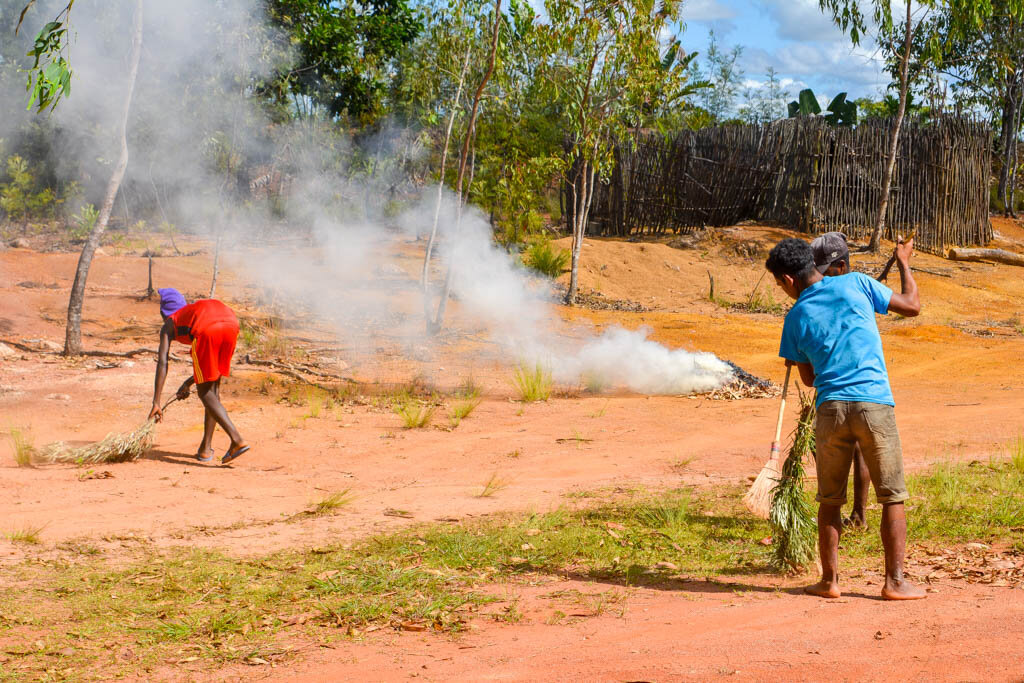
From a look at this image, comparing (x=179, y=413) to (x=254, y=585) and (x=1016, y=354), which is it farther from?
(x=1016, y=354)

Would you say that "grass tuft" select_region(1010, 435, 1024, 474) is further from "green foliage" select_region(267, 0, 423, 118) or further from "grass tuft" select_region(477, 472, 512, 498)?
"green foliage" select_region(267, 0, 423, 118)

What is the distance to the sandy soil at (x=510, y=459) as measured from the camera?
3.08 meters

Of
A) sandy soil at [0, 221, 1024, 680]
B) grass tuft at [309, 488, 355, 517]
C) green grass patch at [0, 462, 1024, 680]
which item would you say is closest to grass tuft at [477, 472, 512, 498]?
sandy soil at [0, 221, 1024, 680]

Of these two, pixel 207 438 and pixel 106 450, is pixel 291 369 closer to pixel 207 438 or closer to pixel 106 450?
pixel 207 438

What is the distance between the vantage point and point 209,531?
16.3ft

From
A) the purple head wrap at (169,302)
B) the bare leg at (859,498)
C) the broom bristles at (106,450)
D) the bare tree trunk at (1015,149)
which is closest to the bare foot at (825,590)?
the bare leg at (859,498)

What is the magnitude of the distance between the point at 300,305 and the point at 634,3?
6427 mm

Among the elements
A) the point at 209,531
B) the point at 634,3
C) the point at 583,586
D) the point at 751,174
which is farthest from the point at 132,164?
the point at 583,586

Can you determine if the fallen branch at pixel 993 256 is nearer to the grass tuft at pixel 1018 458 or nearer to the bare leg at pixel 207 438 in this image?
the grass tuft at pixel 1018 458

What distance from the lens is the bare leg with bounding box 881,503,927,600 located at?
3463 mm

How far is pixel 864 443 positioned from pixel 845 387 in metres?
0.23

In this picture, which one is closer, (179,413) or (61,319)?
(179,413)

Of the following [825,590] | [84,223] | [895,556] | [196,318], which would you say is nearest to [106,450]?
[196,318]

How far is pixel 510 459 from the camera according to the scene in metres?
6.76
